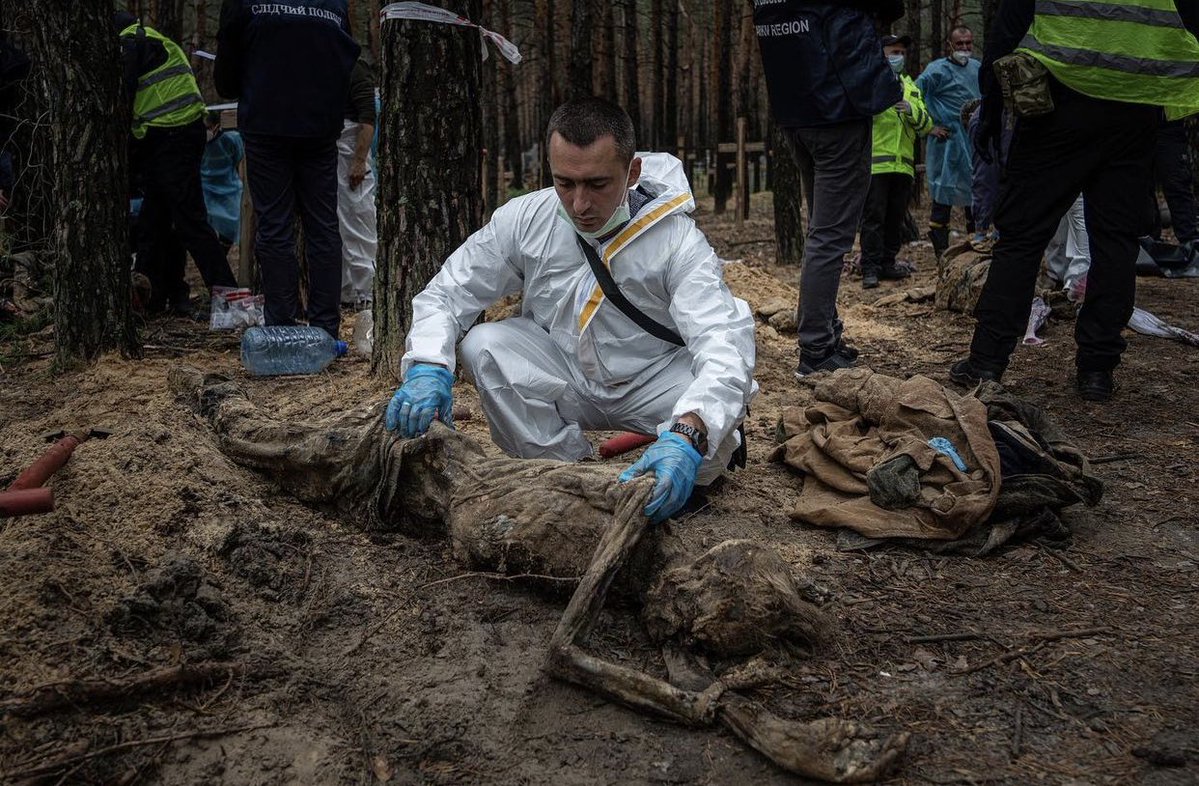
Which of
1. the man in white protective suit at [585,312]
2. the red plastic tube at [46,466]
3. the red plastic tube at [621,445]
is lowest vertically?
the red plastic tube at [621,445]

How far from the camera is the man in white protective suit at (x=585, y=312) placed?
106 inches

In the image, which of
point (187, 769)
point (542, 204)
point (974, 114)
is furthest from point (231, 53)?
point (974, 114)

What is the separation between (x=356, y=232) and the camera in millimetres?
6738

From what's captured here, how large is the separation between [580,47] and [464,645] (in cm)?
928

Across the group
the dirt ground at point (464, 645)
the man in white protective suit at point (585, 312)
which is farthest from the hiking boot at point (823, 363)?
the man in white protective suit at point (585, 312)

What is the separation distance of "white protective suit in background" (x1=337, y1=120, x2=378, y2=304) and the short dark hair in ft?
13.5

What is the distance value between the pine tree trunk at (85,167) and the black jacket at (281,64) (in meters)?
0.54

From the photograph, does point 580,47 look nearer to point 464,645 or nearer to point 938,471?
point 938,471

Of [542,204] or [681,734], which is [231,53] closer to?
[542,204]

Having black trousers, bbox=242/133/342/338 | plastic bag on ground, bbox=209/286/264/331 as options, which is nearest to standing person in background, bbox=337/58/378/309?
plastic bag on ground, bbox=209/286/264/331

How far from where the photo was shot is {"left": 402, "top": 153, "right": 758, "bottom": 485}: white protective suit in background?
9.43ft

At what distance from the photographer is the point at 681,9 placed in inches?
817

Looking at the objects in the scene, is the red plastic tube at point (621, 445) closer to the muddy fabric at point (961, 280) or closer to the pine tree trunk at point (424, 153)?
the pine tree trunk at point (424, 153)

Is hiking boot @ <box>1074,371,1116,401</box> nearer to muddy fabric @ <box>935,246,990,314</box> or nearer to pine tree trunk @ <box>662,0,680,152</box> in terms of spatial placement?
muddy fabric @ <box>935,246,990,314</box>
